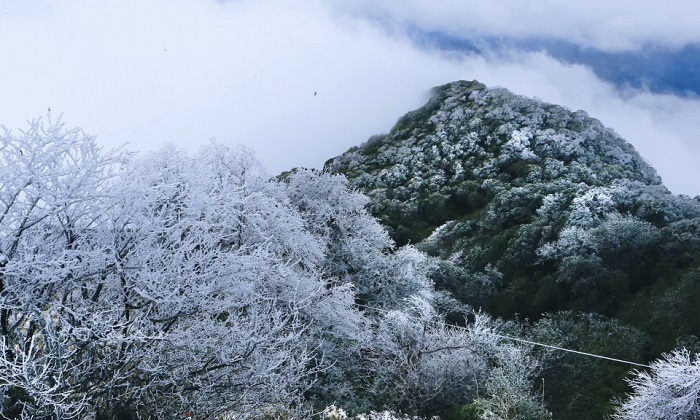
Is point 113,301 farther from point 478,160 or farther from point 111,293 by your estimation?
point 478,160

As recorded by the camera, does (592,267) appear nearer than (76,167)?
No

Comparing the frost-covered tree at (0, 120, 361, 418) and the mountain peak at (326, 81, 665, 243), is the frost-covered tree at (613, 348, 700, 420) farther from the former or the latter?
the mountain peak at (326, 81, 665, 243)

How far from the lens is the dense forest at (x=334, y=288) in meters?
6.15

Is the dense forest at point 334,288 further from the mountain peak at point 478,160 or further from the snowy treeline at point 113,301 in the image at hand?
the mountain peak at point 478,160

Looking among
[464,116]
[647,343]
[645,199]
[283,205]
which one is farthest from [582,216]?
[464,116]

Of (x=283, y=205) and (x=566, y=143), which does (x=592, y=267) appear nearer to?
(x=283, y=205)

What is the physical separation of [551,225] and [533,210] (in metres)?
4.20

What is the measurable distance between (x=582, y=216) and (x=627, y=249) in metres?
4.43

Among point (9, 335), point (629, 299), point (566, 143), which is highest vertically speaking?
point (566, 143)

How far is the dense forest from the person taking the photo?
615 centimetres

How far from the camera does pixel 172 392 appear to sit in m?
6.60

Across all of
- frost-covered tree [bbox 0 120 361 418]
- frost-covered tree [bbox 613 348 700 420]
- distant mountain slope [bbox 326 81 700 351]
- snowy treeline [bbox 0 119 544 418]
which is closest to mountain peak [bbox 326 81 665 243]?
distant mountain slope [bbox 326 81 700 351]

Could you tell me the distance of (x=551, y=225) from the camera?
29.4m

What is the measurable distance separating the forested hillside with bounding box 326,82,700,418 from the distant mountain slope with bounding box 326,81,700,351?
7cm
